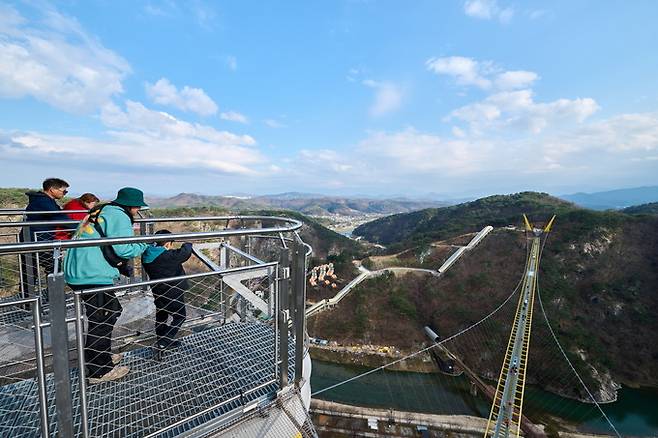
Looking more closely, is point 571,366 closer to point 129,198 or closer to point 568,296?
point 568,296

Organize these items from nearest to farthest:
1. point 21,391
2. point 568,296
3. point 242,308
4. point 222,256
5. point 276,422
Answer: point 276,422, point 21,391, point 242,308, point 222,256, point 568,296

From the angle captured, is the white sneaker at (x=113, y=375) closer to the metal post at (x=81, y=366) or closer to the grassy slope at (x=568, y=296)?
the metal post at (x=81, y=366)

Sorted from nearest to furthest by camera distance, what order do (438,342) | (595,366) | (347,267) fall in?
(595,366)
(438,342)
(347,267)

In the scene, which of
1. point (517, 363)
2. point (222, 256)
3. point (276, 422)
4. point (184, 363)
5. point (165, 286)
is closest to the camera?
point (276, 422)

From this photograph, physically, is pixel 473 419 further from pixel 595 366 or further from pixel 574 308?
pixel 574 308

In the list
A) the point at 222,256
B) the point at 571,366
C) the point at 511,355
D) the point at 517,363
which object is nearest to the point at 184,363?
the point at 222,256

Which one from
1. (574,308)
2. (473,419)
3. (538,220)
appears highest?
(538,220)

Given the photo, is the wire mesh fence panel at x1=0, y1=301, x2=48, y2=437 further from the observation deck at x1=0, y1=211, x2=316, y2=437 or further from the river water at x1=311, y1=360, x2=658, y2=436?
the river water at x1=311, y1=360, x2=658, y2=436

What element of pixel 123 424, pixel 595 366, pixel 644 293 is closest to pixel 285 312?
pixel 123 424
